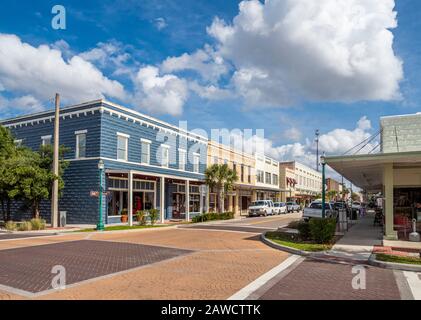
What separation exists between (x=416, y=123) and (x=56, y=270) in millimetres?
19395

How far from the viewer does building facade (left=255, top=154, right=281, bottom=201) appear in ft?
181

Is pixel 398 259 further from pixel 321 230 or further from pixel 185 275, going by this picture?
pixel 185 275

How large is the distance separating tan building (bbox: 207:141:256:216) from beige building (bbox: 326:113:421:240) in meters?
20.2

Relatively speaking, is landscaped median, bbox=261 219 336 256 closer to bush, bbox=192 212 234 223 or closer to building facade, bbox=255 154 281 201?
bush, bbox=192 212 234 223

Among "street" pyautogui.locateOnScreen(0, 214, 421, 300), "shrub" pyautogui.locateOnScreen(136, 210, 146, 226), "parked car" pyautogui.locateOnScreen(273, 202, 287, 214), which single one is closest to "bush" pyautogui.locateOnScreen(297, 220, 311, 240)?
"street" pyautogui.locateOnScreen(0, 214, 421, 300)

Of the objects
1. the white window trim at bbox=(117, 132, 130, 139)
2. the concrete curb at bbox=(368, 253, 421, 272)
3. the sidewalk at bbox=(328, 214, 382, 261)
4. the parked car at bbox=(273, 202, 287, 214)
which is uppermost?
the white window trim at bbox=(117, 132, 130, 139)

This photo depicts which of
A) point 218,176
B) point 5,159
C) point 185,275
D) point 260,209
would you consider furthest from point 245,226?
point 185,275

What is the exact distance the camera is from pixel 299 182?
79812 mm

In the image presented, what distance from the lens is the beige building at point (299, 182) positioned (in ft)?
228

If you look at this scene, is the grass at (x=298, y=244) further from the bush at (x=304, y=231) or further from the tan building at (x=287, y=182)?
the tan building at (x=287, y=182)

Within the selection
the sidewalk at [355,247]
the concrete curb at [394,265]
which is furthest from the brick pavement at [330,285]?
the sidewalk at [355,247]

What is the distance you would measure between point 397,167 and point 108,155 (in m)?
17.5

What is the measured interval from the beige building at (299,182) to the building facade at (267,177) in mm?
2205
